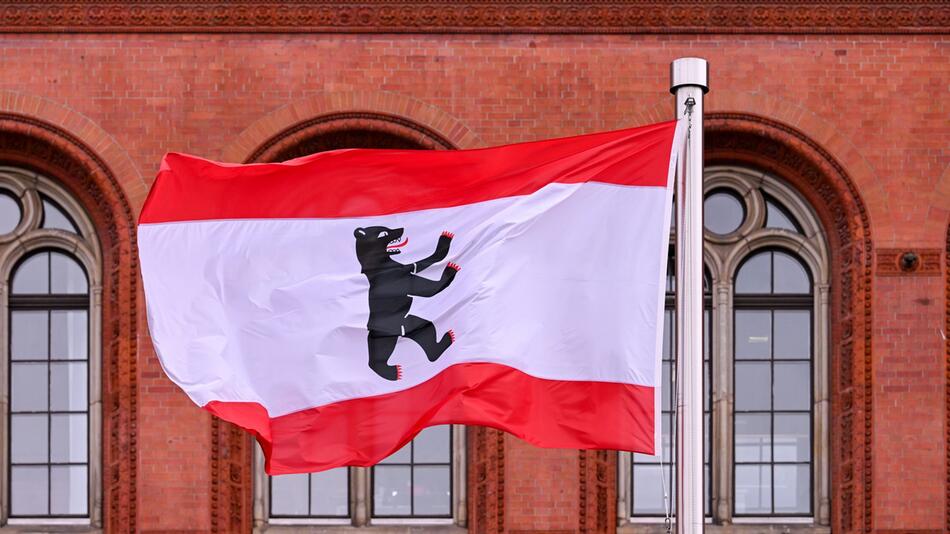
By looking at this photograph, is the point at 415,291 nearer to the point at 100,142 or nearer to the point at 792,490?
the point at 100,142

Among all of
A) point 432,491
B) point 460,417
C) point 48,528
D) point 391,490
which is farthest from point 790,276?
point 48,528

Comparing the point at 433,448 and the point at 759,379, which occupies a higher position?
the point at 759,379

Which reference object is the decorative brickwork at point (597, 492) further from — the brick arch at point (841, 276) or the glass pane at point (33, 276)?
the glass pane at point (33, 276)

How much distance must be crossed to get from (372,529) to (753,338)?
427 centimetres

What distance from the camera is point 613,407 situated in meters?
8.59

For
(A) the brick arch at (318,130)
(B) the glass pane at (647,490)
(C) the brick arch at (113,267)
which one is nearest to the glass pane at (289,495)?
(A) the brick arch at (318,130)

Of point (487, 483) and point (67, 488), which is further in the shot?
point (67, 488)

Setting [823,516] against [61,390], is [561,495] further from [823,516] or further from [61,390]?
[61,390]

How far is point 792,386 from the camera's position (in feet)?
48.1

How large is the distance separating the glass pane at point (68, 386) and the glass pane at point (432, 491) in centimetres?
344

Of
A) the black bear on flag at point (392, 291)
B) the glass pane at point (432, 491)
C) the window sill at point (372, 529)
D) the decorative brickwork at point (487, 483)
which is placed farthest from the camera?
the glass pane at point (432, 491)

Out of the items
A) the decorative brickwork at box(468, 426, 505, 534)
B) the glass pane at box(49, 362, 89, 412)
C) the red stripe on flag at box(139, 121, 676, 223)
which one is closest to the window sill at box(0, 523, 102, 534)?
the glass pane at box(49, 362, 89, 412)

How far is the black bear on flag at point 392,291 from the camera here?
29.3ft

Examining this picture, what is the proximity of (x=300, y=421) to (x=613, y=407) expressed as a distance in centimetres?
197
